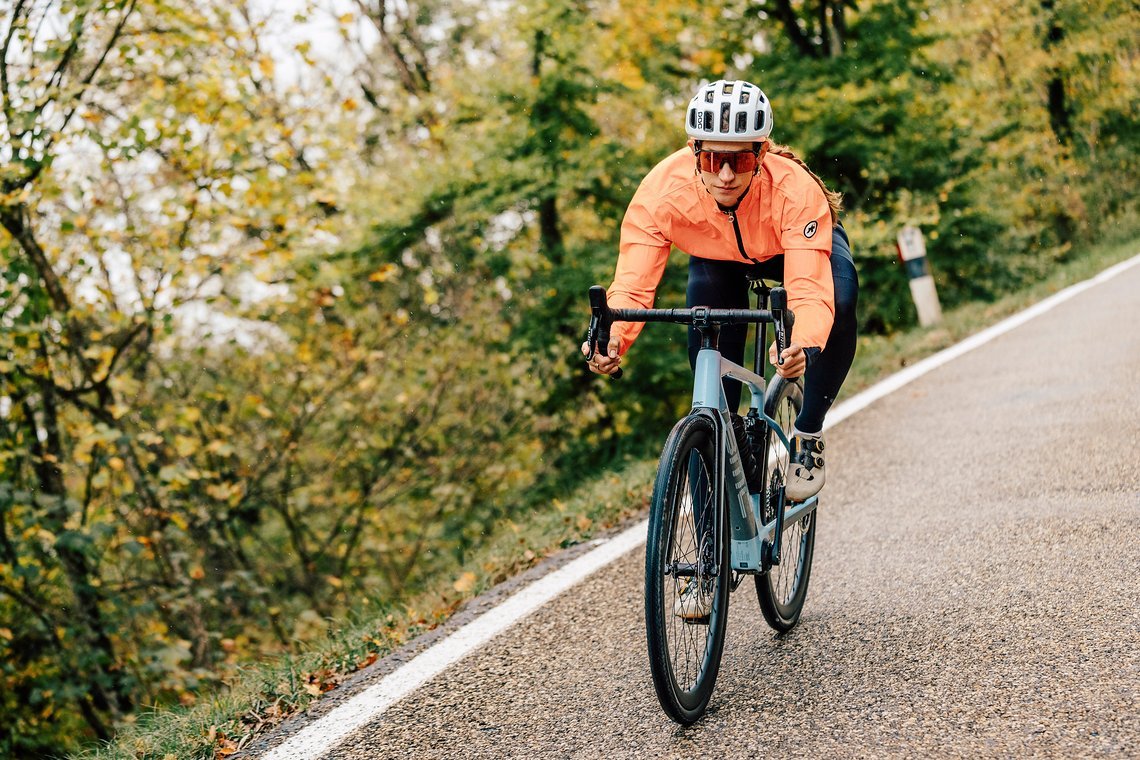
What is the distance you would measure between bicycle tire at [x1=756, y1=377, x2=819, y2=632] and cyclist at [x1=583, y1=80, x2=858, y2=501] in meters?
0.08

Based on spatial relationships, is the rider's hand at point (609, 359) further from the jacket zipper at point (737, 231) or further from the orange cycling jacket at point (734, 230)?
the jacket zipper at point (737, 231)

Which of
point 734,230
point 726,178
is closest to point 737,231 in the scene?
point 734,230

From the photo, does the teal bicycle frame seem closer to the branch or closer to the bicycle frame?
the bicycle frame

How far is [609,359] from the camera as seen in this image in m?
3.17

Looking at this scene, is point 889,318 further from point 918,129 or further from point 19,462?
point 19,462

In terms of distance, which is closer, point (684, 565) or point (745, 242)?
point (684, 565)

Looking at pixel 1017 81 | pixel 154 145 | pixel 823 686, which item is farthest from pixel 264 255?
pixel 1017 81

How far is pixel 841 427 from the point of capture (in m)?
6.76

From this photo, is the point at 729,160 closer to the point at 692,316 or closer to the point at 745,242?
the point at 745,242

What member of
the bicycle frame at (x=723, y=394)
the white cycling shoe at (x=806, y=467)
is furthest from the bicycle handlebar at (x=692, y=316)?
the white cycling shoe at (x=806, y=467)

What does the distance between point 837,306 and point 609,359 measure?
867mm

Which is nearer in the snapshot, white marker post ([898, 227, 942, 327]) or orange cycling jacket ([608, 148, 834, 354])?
orange cycling jacket ([608, 148, 834, 354])

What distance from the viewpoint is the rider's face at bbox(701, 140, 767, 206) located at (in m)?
3.08

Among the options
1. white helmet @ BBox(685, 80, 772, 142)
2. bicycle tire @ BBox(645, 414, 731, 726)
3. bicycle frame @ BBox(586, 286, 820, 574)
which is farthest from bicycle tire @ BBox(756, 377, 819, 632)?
white helmet @ BBox(685, 80, 772, 142)
